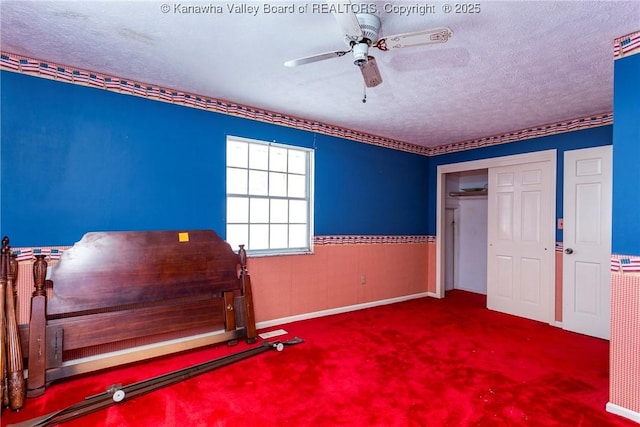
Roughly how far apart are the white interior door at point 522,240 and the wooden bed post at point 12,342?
5.17 metres

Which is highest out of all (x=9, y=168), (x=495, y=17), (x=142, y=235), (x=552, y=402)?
(x=495, y=17)

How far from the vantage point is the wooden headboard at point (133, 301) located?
2.59 meters

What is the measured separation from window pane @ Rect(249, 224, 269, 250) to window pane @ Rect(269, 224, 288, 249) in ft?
0.22

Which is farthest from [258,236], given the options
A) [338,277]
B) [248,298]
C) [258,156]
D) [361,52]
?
[361,52]

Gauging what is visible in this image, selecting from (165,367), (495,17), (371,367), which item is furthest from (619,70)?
(165,367)

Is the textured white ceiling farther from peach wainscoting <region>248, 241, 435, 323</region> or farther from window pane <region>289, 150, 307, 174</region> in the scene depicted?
peach wainscoting <region>248, 241, 435, 323</region>

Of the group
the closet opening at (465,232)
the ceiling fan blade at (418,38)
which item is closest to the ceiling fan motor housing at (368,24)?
the ceiling fan blade at (418,38)

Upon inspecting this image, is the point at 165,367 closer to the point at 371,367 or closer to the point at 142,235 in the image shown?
the point at 142,235

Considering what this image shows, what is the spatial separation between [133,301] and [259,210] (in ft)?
5.27

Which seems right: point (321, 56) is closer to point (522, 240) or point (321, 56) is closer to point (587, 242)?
point (587, 242)

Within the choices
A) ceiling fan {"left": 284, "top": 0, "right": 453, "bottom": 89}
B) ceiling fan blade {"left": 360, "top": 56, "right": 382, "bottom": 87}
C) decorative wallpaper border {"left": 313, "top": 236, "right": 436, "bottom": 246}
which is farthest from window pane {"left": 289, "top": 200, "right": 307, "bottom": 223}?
ceiling fan {"left": 284, "top": 0, "right": 453, "bottom": 89}

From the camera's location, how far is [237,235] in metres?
3.89

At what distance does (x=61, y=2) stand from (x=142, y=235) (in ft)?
5.83

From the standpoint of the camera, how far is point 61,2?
6.63 ft
